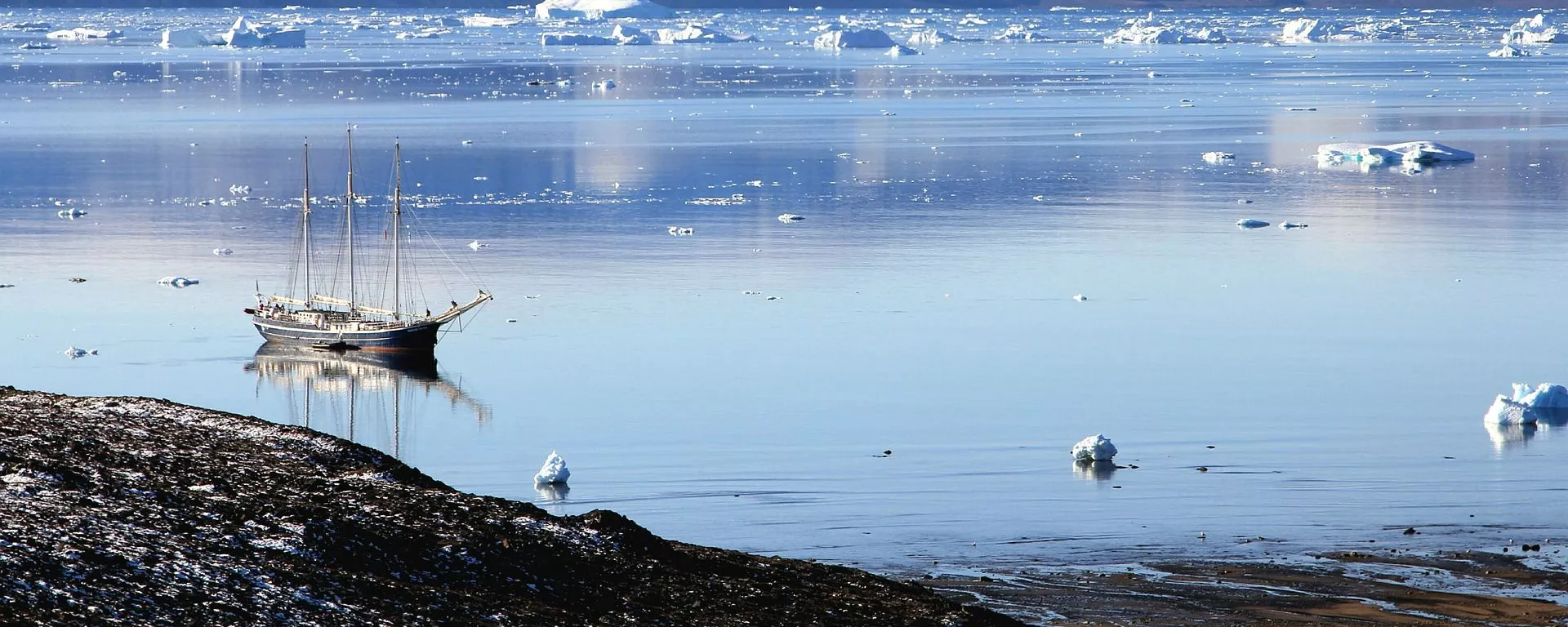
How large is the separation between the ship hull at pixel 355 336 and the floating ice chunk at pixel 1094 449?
11.5m

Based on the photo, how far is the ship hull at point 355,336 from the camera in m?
28.5

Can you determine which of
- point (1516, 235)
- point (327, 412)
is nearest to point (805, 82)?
point (1516, 235)

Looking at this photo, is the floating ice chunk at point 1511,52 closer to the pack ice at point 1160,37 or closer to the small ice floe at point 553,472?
the pack ice at point 1160,37

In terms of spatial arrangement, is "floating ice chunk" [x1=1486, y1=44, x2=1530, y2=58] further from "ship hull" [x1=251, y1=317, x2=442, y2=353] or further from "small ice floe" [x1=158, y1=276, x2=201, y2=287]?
"ship hull" [x1=251, y1=317, x2=442, y2=353]

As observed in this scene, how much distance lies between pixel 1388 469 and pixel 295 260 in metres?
22.0

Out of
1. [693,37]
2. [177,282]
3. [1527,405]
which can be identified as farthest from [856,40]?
[1527,405]

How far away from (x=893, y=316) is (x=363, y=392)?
799cm

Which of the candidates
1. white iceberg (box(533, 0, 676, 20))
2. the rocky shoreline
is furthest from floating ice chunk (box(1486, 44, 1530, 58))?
the rocky shoreline

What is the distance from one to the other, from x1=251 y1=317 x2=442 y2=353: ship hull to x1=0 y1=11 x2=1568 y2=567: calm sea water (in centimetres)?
43

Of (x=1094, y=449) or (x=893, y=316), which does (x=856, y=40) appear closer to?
(x=893, y=316)

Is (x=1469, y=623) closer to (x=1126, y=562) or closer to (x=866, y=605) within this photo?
(x=1126, y=562)

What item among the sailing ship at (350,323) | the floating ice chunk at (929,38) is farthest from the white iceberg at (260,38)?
the sailing ship at (350,323)

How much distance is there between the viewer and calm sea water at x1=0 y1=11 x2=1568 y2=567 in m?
19.0

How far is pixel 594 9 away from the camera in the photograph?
641ft
